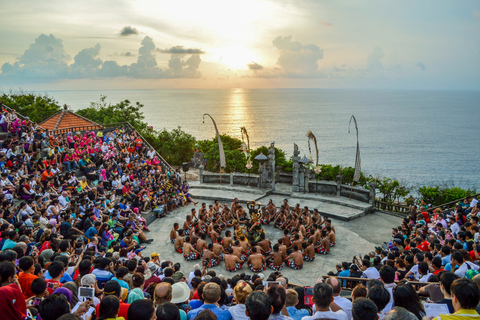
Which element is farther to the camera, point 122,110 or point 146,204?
point 122,110

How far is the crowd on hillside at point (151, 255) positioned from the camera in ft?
15.2

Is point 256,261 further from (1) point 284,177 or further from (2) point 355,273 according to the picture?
(1) point 284,177

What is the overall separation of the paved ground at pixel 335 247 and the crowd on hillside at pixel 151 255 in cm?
39

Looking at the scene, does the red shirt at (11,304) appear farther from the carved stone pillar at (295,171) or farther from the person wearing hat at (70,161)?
the carved stone pillar at (295,171)

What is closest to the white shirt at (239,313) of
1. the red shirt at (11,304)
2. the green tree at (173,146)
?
the red shirt at (11,304)

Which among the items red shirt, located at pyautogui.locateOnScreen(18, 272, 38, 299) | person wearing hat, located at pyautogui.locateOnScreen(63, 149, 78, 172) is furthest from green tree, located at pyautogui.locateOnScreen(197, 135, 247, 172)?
red shirt, located at pyautogui.locateOnScreen(18, 272, 38, 299)

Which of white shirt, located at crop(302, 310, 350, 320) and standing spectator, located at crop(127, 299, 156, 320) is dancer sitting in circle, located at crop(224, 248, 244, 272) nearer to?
white shirt, located at crop(302, 310, 350, 320)

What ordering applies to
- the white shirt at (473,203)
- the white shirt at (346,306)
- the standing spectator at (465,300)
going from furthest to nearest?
1. the white shirt at (473,203)
2. the white shirt at (346,306)
3. the standing spectator at (465,300)

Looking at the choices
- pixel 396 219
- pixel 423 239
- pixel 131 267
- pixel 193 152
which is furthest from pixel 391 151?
pixel 131 267

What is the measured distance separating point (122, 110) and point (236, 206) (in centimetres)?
3177

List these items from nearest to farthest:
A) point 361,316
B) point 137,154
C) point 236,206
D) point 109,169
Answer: point 361,316 < point 236,206 < point 109,169 < point 137,154

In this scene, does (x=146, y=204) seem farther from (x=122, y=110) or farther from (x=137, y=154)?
(x=122, y=110)

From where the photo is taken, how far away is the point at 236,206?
1631 cm

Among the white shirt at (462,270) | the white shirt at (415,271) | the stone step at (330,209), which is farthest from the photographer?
the stone step at (330,209)
